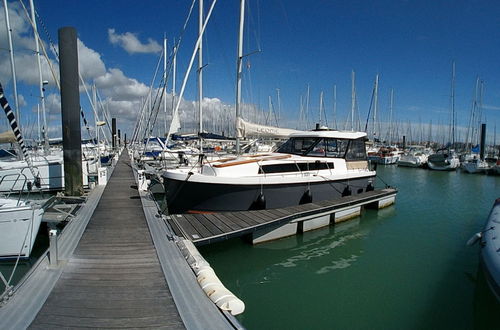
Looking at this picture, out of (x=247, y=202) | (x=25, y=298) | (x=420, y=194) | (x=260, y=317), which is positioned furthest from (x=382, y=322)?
(x=420, y=194)

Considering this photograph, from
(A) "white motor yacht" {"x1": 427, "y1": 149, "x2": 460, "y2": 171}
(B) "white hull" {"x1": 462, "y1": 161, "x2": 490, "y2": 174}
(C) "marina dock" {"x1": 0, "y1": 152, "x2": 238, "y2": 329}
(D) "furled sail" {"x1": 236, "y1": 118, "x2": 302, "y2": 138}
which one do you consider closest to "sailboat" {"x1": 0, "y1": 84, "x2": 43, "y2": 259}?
(C) "marina dock" {"x1": 0, "y1": 152, "x2": 238, "y2": 329}

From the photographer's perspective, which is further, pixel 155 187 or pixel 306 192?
pixel 155 187

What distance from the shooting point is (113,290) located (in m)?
3.96

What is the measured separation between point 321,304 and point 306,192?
476 centimetres

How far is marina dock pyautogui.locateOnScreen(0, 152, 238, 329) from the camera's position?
3262mm

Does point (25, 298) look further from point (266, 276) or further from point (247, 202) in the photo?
point (247, 202)

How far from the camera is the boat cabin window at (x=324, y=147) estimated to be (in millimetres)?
12102

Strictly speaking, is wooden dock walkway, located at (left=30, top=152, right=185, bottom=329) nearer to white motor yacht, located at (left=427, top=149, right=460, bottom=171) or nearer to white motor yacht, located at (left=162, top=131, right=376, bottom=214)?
white motor yacht, located at (left=162, top=131, right=376, bottom=214)

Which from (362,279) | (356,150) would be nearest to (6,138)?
(356,150)

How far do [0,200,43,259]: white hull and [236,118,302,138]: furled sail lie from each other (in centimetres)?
733

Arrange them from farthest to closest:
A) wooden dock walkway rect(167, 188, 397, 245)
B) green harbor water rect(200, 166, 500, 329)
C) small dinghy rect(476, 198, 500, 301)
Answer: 1. wooden dock walkway rect(167, 188, 397, 245)
2. green harbor water rect(200, 166, 500, 329)
3. small dinghy rect(476, 198, 500, 301)

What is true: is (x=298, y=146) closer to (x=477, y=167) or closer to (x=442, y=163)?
(x=477, y=167)

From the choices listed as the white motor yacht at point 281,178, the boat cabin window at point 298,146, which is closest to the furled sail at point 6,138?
the white motor yacht at point 281,178

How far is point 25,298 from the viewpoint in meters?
3.57
